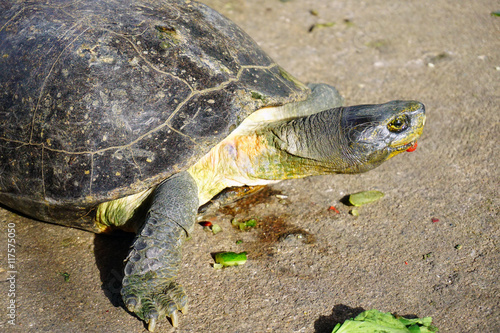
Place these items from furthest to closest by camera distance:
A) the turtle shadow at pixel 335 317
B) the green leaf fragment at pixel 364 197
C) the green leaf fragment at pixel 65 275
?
the green leaf fragment at pixel 364 197 < the green leaf fragment at pixel 65 275 < the turtle shadow at pixel 335 317

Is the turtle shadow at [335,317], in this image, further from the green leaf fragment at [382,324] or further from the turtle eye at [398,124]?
the turtle eye at [398,124]

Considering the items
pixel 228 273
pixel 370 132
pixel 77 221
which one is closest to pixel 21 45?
pixel 77 221

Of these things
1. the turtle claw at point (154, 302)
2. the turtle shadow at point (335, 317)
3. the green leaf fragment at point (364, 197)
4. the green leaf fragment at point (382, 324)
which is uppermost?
the green leaf fragment at point (382, 324)

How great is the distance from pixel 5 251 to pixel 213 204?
1.61 m

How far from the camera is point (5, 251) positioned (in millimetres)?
3406

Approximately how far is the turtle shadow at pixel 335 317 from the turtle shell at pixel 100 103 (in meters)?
1.35

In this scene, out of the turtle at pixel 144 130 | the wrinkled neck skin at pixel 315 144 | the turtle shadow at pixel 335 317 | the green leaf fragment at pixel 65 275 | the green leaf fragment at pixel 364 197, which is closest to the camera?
the turtle shadow at pixel 335 317

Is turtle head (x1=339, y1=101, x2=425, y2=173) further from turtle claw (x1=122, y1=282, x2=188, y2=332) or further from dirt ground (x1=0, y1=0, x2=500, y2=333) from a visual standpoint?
turtle claw (x1=122, y1=282, x2=188, y2=332)

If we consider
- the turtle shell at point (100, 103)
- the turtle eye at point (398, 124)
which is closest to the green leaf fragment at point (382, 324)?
the turtle eye at point (398, 124)

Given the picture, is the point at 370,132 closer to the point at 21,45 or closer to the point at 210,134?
the point at 210,134

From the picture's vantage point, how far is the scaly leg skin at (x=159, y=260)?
9.25ft

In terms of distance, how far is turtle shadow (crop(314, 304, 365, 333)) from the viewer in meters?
2.77

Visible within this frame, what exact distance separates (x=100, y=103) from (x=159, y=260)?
→ 114 centimetres

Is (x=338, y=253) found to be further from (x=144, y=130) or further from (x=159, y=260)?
(x=144, y=130)
